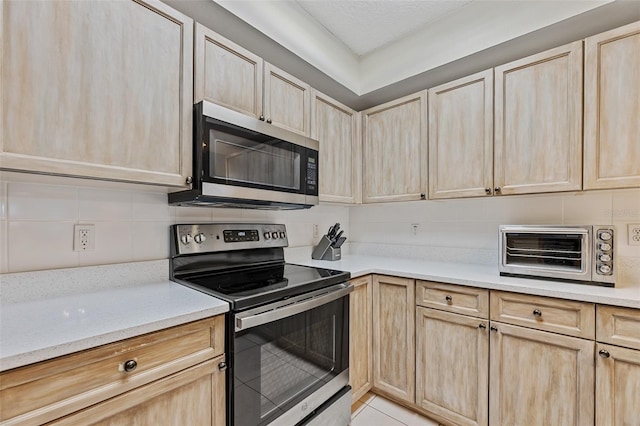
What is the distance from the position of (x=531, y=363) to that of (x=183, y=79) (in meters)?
2.12

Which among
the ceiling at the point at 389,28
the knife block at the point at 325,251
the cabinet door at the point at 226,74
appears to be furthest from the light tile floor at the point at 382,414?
the ceiling at the point at 389,28

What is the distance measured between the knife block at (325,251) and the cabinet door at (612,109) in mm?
1554

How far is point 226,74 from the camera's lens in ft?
4.85

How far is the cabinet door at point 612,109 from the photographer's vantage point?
1403mm

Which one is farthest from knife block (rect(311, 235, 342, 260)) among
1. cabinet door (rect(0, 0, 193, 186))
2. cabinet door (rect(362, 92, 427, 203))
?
cabinet door (rect(0, 0, 193, 186))

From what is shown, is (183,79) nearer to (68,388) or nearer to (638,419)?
(68,388)

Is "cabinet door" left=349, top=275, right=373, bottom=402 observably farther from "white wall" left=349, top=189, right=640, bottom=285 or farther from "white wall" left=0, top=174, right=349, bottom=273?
"white wall" left=0, top=174, right=349, bottom=273

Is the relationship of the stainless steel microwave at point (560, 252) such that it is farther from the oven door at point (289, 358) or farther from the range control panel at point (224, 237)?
the range control panel at point (224, 237)

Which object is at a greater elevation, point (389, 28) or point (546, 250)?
point (389, 28)

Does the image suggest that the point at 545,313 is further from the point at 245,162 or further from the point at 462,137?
the point at 245,162

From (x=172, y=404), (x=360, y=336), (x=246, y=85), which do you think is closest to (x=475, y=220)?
(x=360, y=336)

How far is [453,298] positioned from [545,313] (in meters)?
0.41

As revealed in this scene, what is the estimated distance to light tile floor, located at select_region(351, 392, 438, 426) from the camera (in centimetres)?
176

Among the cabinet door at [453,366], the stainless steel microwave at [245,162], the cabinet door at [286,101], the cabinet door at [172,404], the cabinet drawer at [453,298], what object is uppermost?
the cabinet door at [286,101]
